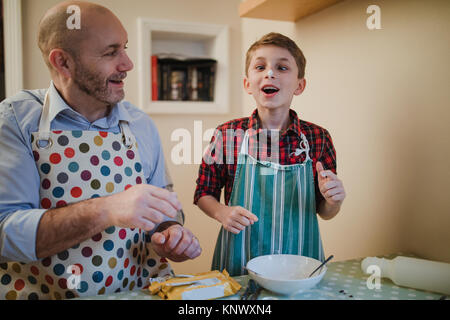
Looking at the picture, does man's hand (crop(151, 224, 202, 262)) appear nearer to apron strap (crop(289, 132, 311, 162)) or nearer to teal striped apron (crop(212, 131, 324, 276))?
teal striped apron (crop(212, 131, 324, 276))

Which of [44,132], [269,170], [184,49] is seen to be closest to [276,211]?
[269,170]

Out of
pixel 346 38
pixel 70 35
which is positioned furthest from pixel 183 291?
pixel 346 38

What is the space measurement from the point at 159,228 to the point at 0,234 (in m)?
0.40

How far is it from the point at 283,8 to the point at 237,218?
76cm

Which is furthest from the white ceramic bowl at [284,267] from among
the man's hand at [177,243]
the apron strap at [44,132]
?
the apron strap at [44,132]

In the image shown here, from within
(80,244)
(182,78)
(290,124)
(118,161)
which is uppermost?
(182,78)

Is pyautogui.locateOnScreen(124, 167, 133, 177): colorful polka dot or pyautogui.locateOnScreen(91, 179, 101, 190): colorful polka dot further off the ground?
pyautogui.locateOnScreen(124, 167, 133, 177): colorful polka dot

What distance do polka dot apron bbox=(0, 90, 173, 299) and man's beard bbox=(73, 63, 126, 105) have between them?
10cm

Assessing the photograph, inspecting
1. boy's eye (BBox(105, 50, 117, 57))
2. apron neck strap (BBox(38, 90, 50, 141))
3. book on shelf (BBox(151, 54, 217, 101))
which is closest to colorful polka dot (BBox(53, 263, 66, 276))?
apron neck strap (BBox(38, 90, 50, 141))

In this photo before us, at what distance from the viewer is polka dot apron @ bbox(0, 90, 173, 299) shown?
902mm

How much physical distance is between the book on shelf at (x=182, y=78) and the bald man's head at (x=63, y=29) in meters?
0.94

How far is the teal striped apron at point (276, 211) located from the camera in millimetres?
1087

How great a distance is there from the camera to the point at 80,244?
0.91 m

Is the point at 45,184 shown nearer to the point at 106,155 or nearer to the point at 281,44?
the point at 106,155
